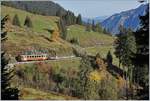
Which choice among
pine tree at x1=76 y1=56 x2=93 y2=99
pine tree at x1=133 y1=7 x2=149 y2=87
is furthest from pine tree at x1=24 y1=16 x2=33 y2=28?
pine tree at x1=133 y1=7 x2=149 y2=87

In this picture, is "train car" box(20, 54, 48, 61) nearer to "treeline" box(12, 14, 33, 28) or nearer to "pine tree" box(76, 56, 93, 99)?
"pine tree" box(76, 56, 93, 99)

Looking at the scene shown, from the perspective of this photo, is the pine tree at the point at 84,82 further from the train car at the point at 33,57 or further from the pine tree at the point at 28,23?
the pine tree at the point at 28,23

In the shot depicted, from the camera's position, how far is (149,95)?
15609 mm

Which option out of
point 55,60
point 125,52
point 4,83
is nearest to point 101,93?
point 125,52

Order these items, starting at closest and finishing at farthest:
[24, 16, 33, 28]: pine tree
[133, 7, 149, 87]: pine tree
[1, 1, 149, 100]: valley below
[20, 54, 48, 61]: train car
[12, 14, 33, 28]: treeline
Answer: [133, 7, 149, 87]: pine tree → [1, 1, 149, 100]: valley below → [20, 54, 48, 61]: train car → [12, 14, 33, 28]: treeline → [24, 16, 33, 28]: pine tree

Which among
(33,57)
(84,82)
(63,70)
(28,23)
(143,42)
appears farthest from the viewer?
(28,23)

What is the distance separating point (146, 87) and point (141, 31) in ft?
9.03

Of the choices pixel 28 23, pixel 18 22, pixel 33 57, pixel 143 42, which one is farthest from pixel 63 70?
pixel 143 42

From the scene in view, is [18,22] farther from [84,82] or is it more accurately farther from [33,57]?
[84,82]

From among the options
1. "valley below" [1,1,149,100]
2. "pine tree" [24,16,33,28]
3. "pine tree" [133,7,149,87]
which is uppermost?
"pine tree" [24,16,33,28]

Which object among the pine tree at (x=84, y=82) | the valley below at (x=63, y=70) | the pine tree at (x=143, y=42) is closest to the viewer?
the pine tree at (x=143, y=42)

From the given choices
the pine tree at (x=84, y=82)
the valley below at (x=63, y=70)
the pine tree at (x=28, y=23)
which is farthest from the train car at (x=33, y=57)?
the pine tree at (x=28, y=23)

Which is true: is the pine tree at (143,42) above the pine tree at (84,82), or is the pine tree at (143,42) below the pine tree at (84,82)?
above

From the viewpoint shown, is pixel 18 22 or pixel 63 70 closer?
pixel 63 70
